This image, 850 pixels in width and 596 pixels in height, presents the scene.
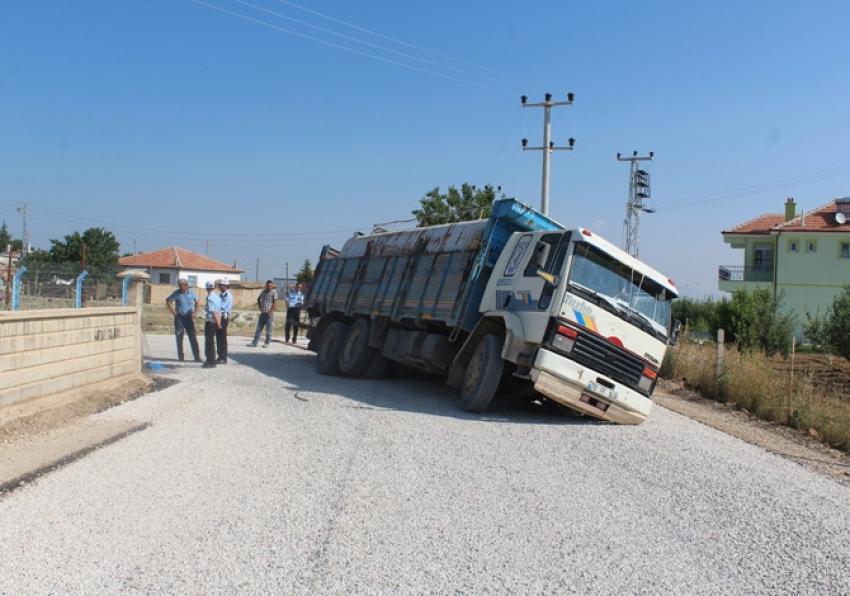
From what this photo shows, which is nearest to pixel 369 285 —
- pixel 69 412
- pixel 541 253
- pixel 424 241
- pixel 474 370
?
pixel 424 241

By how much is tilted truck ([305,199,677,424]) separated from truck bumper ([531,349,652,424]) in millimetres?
14

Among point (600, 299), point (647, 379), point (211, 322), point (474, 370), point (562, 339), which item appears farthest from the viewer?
point (211, 322)

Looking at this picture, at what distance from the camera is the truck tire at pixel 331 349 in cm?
1633

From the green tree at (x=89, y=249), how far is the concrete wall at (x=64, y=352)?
2382 inches

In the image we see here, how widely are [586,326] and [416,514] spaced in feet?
16.5

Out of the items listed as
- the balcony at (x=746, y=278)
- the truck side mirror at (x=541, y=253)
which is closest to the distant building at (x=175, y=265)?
the balcony at (x=746, y=278)

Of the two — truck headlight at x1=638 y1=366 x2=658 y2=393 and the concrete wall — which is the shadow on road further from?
the concrete wall

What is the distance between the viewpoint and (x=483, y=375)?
431 inches

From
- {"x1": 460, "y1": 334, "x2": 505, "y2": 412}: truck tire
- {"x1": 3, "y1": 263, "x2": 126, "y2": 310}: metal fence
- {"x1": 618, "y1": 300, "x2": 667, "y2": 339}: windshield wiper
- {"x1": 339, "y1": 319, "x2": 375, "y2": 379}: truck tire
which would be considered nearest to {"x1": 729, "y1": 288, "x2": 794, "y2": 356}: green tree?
{"x1": 339, "y1": 319, "x2": 375, "y2": 379}: truck tire

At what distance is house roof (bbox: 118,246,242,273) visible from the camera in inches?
3236

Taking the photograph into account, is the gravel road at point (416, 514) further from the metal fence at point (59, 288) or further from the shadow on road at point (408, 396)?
the metal fence at point (59, 288)

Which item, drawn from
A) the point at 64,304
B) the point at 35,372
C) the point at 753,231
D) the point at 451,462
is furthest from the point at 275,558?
the point at 753,231

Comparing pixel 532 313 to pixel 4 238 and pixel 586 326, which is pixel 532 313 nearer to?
pixel 586 326

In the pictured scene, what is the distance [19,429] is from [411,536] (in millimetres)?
5005
